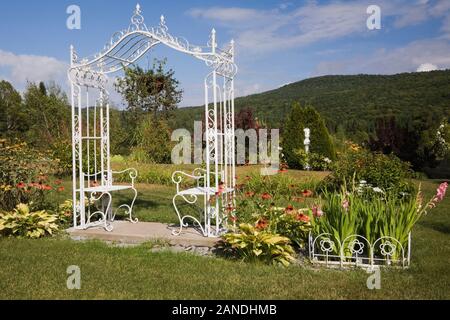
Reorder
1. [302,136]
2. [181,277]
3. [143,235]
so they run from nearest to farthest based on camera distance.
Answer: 1. [181,277]
2. [143,235]
3. [302,136]

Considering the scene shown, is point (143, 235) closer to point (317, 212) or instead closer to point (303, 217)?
point (303, 217)

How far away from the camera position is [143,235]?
5992 millimetres

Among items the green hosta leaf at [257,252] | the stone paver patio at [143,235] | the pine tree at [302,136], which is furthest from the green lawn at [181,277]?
the pine tree at [302,136]

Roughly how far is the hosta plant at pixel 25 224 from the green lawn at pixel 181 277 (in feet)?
1.22

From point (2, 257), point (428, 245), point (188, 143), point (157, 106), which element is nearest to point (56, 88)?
point (157, 106)

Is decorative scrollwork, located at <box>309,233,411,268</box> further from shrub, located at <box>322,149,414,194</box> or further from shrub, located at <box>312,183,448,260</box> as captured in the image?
shrub, located at <box>322,149,414,194</box>

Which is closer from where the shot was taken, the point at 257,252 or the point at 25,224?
the point at 257,252

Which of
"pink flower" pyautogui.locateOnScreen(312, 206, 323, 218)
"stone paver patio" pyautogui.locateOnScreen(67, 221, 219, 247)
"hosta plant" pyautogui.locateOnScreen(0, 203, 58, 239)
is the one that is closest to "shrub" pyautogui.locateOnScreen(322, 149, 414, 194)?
"pink flower" pyautogui.locateOnScreen(312, 206, 323, 218)

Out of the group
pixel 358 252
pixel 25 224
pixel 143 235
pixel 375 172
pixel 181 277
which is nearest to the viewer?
pixel 181 277

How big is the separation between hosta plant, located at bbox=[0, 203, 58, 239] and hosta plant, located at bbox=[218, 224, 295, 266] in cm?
276

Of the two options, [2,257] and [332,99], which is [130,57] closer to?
[2,257]

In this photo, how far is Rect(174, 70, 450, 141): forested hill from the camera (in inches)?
766

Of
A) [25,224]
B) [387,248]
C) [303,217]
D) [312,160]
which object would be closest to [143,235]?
[25,224]

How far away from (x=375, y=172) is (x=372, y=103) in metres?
13.8
